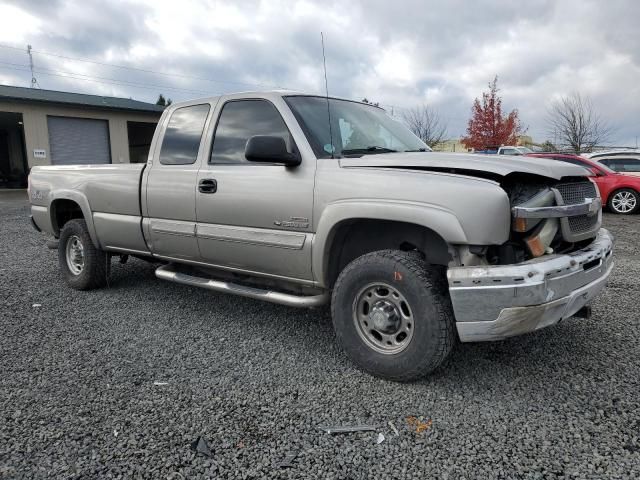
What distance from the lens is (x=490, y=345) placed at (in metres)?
3.69

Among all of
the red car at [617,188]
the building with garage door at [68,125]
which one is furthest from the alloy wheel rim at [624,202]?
the building with garage door at [68,125]

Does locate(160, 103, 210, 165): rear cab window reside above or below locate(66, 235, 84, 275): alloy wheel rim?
above

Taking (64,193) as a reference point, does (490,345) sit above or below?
below

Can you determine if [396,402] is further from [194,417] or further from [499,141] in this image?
[499,141]

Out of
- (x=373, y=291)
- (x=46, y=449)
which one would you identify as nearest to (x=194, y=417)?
(x=46, y=449)

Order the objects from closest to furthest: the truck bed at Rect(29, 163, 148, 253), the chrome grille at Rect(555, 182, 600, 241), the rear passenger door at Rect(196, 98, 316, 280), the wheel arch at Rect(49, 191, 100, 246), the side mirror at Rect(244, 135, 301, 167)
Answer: the chrome grille at Rect(555, 182, 600, 241)
the side mirror at Rect(244, 135, 301, 167)
the rear passenger door at Rect(196, 98, 316, 280)
the truck bed at Rect(29, 163, 148, 253)
the wheel arch at Rect(49, 191, 100, 246)

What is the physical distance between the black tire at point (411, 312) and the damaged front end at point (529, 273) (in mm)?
145

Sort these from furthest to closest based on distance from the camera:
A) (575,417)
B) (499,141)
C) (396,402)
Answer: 1. (499,141)
2. (396,402)
3. (575,417)

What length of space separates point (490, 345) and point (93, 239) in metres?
4.01

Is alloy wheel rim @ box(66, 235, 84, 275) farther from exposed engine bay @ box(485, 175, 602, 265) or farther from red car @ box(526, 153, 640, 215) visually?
red car @ box(526, 153, 640, 215)

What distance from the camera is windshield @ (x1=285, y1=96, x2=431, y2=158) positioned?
362cm

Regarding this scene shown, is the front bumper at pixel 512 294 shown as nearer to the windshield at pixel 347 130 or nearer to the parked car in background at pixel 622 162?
the windshield at pixel 347 130

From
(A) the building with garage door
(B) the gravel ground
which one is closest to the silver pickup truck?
(B) the gravel ground

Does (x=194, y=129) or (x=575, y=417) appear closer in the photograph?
(x=575, y=417)
